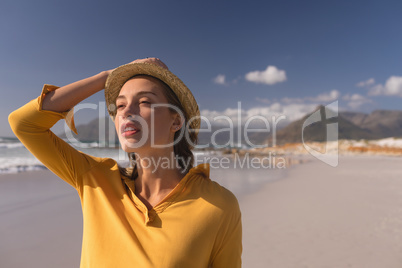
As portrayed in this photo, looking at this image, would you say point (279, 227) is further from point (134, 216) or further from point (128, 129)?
point (128, 129)

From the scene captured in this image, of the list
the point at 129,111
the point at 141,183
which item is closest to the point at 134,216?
the point at 141,183

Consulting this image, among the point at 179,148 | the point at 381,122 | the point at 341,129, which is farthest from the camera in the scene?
the point at 381,122

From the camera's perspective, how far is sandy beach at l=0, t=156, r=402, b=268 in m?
3.07

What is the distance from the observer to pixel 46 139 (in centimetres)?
124

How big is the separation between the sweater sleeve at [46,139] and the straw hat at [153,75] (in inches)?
10.8

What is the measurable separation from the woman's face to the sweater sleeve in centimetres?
28

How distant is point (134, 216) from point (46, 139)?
2.03 ft

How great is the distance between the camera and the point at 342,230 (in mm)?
3977

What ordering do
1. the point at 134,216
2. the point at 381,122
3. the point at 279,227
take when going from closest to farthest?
1. the point at 134,216
2. the point at 279,227
3. the point at 381,122

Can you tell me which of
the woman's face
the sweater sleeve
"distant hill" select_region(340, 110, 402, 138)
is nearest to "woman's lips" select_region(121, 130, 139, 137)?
the woman's face

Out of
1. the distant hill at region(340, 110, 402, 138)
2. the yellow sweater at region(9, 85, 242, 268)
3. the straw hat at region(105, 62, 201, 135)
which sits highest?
the distant hill at region(340, 110, 402, 138)

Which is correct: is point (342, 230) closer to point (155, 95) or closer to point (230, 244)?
point (230, 244)

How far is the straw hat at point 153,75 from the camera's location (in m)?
1.26

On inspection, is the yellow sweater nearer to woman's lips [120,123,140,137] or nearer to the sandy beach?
woman's lips [120,123,140,137]
